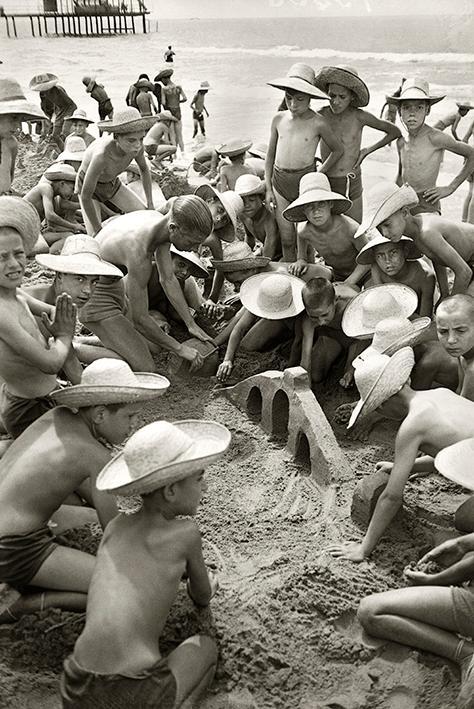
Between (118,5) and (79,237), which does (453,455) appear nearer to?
(79,237)

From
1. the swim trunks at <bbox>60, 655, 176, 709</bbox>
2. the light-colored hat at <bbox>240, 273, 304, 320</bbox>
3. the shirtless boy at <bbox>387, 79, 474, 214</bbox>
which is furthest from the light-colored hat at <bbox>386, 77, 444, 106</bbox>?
the swim trunks at <bbox>60, 655, 176, 709</bbox>

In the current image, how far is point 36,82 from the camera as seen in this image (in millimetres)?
11047

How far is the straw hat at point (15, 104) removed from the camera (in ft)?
19.6

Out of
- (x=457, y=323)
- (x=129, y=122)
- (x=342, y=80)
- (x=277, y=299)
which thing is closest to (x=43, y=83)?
(x=129, y=122)

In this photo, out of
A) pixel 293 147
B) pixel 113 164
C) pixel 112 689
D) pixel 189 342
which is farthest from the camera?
pixel 113 164

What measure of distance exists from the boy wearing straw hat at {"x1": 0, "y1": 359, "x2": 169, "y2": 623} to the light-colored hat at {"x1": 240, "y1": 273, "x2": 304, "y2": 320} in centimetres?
176

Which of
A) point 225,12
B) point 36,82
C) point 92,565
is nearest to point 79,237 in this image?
point 92,565

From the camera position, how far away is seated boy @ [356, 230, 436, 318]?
14.7 ft

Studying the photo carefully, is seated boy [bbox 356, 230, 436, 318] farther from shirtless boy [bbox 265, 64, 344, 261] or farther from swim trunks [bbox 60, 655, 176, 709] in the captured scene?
swim trunks [bbox 60, 655, 176, 709]

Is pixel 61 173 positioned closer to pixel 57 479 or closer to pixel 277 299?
pixel 277 299

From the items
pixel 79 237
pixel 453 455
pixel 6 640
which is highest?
pixel 79 237

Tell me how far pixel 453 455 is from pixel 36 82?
408 inches

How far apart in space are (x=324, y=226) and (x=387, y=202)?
62 centimetres

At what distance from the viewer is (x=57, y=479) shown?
9.11 feet
